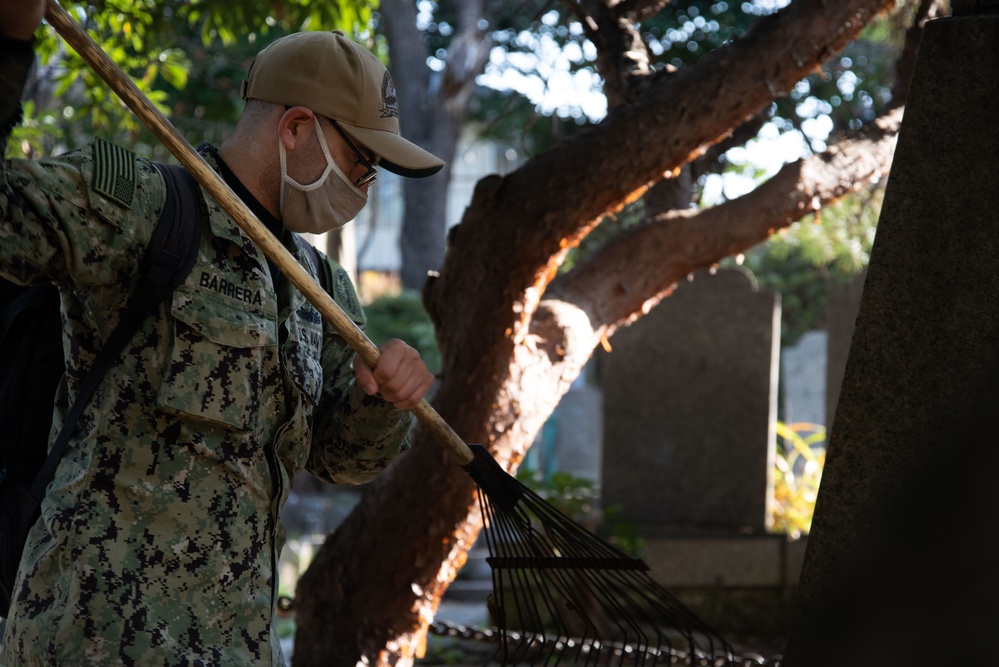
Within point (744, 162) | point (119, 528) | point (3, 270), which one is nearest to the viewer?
point (3, 270)

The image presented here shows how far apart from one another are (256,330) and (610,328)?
2.79 meters

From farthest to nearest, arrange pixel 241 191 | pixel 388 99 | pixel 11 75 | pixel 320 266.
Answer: pixel 320 266 → pixel 388 99 → pixel 241 191 → pixel 11 75

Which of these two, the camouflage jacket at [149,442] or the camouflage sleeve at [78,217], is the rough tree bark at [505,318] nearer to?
the camouflage jacket at [149,442]

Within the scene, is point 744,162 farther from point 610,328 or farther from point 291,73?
point 291,73

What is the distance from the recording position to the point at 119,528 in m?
1.95

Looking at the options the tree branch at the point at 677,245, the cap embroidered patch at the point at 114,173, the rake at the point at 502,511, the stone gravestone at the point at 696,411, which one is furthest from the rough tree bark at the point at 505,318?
the stone gravestone at the point at 696,411

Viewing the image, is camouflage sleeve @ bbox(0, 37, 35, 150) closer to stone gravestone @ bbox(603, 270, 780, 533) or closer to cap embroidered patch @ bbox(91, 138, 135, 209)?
cap embroidered patch @ bbox(91, 138, 135, 209)

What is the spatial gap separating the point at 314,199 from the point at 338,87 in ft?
0.77

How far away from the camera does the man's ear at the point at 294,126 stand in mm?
2240

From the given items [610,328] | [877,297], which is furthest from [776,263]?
[877,297]

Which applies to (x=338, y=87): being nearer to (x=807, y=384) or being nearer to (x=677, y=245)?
(x=677, y=245)

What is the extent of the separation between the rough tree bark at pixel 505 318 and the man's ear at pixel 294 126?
1.94 m

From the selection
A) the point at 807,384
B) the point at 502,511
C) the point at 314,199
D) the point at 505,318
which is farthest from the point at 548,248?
the point at 807,384

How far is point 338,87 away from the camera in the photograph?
227cm
